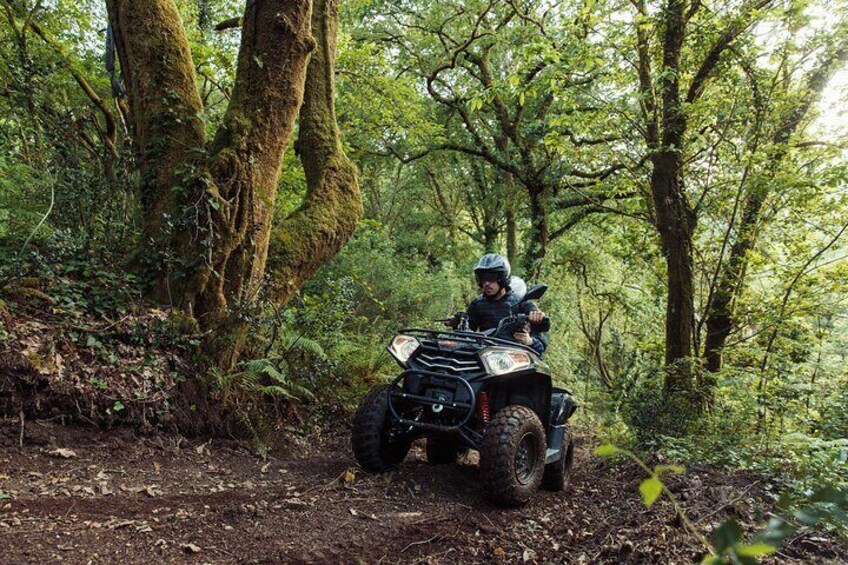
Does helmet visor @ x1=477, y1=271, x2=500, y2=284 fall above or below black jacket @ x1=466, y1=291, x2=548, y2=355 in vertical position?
above

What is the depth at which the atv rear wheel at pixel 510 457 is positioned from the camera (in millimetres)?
4246

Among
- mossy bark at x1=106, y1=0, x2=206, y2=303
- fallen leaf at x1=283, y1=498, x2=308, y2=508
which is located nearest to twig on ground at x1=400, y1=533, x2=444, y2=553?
fallen leaf at x1=283, y1=498, x2=308, y2=508

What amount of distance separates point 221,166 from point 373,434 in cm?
317

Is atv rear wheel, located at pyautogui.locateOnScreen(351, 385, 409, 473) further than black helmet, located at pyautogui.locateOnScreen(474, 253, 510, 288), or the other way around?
black helmet, located at pyautogui.locateOnScreen(474, 253, 510, 288)

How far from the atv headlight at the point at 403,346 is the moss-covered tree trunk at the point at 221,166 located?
1.61m

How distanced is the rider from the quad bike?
747 millimetres

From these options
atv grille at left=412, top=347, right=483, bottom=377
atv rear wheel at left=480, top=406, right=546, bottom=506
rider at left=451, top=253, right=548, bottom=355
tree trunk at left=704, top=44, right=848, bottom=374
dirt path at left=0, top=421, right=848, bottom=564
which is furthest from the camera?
tree trunk at left=704, top=44, right=848, bottom=374

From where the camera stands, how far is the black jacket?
5.86 metres

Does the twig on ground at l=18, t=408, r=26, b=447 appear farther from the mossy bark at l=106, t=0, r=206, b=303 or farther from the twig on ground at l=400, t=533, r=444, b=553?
the twig on ground at l=400, t=533, r=444, b=553

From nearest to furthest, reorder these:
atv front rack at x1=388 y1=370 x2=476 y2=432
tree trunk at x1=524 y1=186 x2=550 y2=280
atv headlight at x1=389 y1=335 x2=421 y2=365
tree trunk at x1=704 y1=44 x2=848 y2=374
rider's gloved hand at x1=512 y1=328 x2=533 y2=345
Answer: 1. atv front rack at x1=388 y1=370 x2=476 y2=432
2. atv headlight at x1=389 y1=335 x2=421 y2=365
3. rider's gloved hand at x1=512 y1=328 x2=533 y2=345
4. tree trunk at x1=704 y1=44 x2=848 y2=374
5. tree trunk at x1=524 y1=186 x2=550 y2=280

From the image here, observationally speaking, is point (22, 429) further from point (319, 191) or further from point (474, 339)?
point (319, 191)

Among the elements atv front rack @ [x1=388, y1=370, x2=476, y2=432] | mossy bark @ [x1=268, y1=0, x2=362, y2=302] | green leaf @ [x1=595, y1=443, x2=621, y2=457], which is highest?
mossy bark @ [x1=268, y1=0, x2=362, y2=302]

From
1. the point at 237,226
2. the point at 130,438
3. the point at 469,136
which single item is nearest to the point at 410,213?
the point at 469,136

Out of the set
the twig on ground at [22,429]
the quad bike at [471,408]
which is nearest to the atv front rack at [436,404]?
the quad bike at [471,408]
